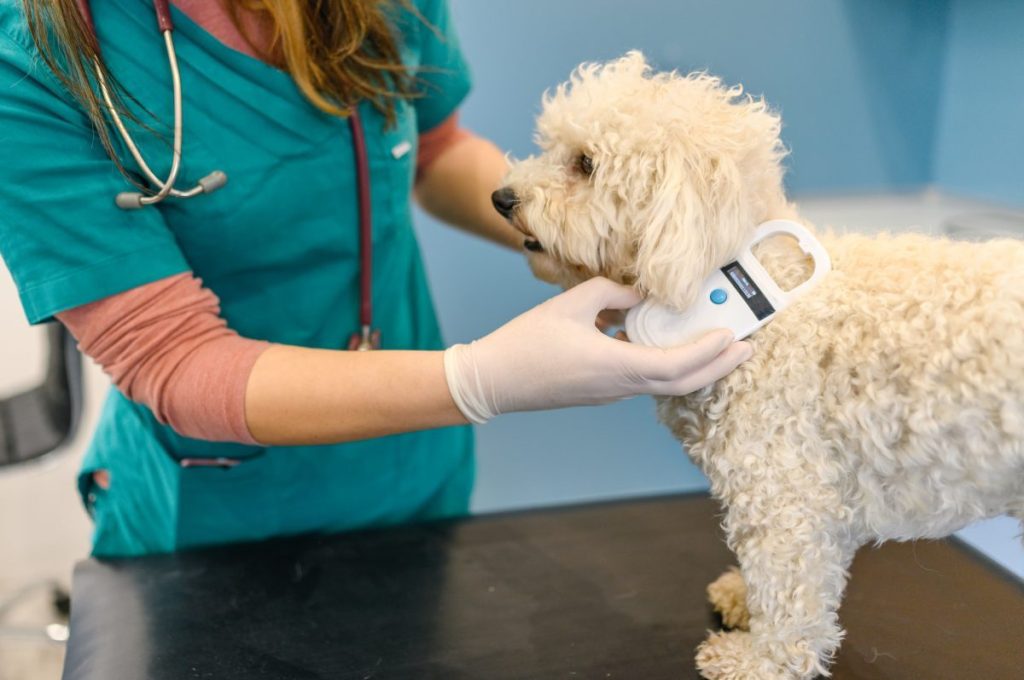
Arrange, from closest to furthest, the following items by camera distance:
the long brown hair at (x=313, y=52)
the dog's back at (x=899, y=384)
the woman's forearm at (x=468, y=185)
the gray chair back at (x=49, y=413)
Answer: the dog's back at (x=899, y=384), the long brown hair at (x=313, y=52), the woman's forearm at (x=468, y=185), the gray chair back at (x=49, y=413)

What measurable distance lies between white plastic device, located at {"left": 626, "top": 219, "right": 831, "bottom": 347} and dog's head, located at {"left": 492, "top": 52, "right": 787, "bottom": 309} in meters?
0.02

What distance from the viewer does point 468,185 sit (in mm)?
1270

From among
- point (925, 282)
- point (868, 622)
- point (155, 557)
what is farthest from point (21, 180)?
point (868, 622)

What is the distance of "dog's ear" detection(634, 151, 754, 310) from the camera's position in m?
0.77

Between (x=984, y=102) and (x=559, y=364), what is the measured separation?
3.46 ft

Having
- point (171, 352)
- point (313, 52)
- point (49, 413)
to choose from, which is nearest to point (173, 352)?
point (171, 352)

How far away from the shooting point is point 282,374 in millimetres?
868

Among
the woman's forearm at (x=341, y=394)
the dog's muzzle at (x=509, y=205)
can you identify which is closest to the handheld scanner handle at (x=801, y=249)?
the dog's muzzle at (x=509, y=205)

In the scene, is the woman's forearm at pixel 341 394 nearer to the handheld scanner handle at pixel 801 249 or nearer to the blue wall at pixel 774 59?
the handheld scanner handle at pixel 801 249

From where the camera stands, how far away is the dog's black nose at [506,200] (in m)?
0.92

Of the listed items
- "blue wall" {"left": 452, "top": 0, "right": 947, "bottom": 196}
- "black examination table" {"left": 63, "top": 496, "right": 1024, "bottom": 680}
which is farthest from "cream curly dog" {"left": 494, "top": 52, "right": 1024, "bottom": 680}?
"blue wall" {"left": 452, "top": 0, "right": 947, "bottom": 196}

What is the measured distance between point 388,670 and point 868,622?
1.81 feet

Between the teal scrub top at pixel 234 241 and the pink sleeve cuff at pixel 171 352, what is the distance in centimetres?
3

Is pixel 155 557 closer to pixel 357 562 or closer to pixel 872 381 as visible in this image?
pixel 357 562
